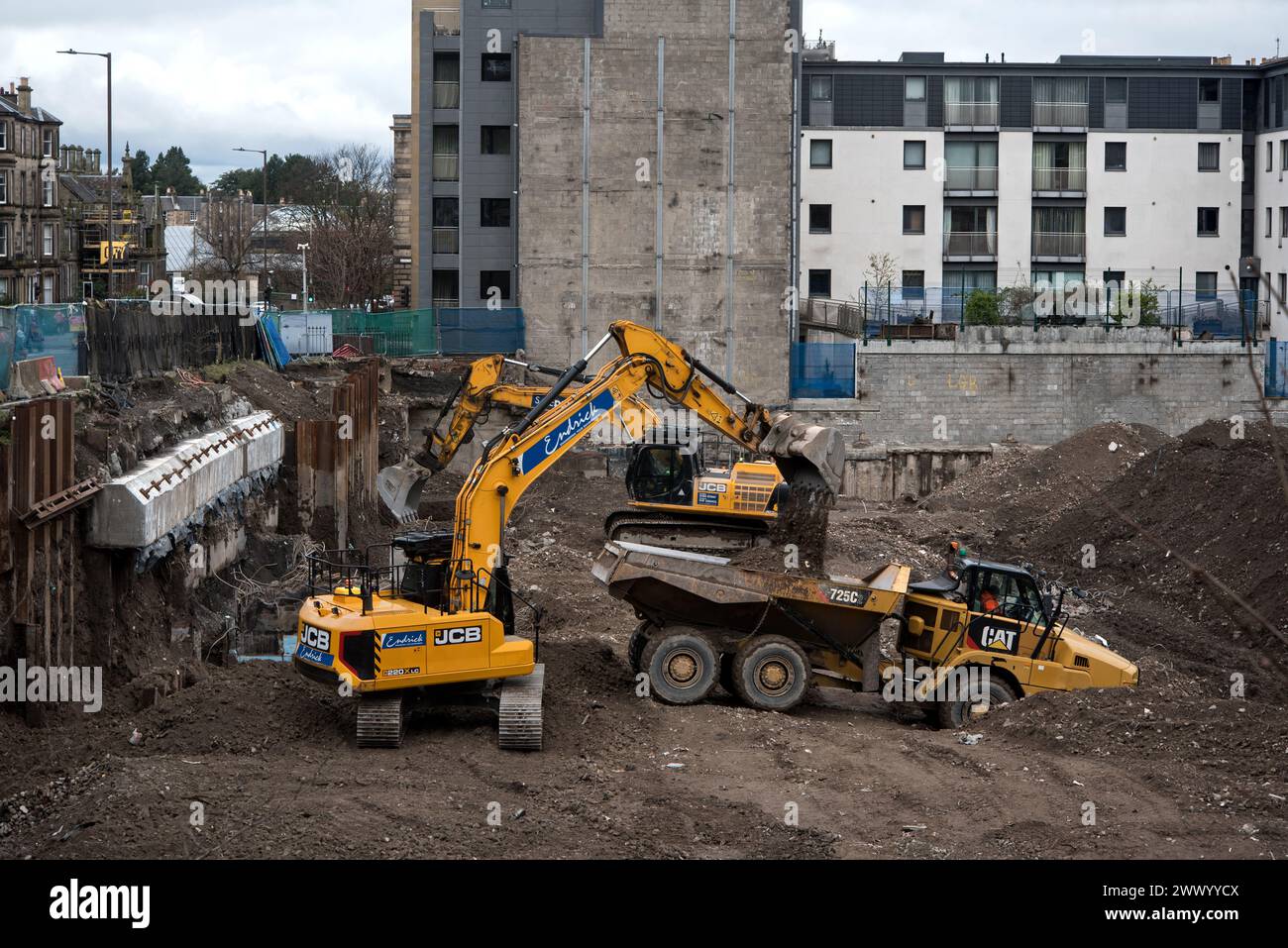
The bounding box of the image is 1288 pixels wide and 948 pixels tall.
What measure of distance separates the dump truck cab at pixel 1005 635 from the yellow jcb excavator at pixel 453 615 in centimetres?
487

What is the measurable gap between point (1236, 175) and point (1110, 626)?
41679 millimetres

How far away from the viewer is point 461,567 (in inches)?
630

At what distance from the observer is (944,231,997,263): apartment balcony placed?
6228 centimetres

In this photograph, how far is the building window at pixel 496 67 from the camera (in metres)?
53.4

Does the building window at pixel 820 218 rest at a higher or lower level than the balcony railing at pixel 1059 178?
lower

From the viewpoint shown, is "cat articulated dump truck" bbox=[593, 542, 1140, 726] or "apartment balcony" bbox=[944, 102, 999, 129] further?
"apartment balcony" bbox=[944, 102, 999, 129]

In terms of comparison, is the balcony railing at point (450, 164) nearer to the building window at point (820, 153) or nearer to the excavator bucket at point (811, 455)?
→ the building window at point (820, 153)

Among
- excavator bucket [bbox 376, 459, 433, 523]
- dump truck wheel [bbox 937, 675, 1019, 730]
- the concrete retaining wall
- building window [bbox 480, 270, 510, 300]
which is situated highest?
building window [bbox 480, 270, 510, 300]

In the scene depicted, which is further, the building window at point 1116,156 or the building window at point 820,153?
the building window at point 1116,156

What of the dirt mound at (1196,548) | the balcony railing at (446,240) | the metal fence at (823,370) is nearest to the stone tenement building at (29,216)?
the balcony railing at (446,240)

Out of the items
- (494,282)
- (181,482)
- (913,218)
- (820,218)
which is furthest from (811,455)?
(913,218)

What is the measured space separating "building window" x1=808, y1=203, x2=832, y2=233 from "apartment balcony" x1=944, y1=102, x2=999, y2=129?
6.03 meters

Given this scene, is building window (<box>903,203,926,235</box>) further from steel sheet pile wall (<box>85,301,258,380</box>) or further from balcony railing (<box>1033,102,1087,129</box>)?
steel sheet pile wall (<box>85,301,258,380</box>)

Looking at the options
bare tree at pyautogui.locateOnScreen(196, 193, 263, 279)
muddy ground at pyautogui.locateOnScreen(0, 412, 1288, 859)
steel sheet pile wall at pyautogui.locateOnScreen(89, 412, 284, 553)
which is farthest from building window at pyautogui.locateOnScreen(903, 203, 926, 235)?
muddy ground at pyautogui.locateOnScreen(0, 412, 1288, 859)
